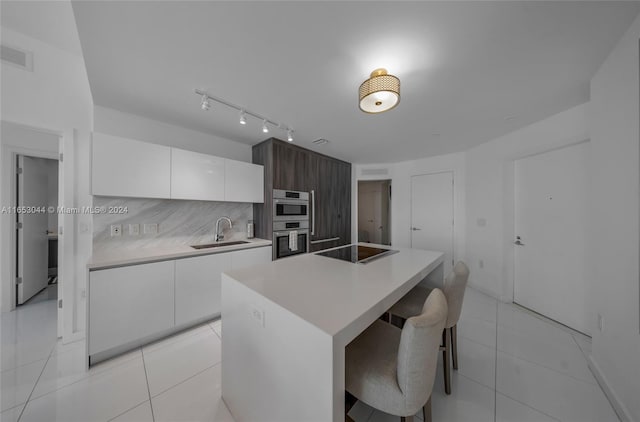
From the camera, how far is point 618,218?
1.34 metres

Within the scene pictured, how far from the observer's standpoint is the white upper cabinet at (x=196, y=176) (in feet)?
7.55

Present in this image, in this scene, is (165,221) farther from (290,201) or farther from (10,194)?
(10,194)

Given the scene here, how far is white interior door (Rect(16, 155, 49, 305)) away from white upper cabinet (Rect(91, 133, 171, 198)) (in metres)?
1.76

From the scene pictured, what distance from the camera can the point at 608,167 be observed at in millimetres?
1437

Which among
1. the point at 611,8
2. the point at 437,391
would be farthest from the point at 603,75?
the point at 437,391

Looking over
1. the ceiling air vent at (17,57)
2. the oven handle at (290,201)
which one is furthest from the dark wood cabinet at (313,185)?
the ceiling air vent at (17,57)

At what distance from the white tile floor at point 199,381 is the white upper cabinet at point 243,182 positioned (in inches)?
64.5

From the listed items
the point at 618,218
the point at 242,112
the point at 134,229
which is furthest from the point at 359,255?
the point at 134,229

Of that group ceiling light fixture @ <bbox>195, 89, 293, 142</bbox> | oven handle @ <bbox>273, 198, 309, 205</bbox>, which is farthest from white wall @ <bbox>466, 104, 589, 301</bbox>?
ceiling light fixture @ <bbox>195, 89, 293, 142</bbox>

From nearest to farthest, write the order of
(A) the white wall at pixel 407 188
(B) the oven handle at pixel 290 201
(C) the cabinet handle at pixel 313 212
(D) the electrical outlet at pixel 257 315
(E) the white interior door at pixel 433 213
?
(D) the electrical outlet at pixel 257 315, (B) the oven handle at pixel 290 201, (C) the cabinet handle at pixel 313 212, (A) the white wall at pixel 407 188, (E) the white interior door at pixel 433 213

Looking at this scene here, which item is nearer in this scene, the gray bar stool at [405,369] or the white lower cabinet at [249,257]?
the gray bar stool at [405,369]

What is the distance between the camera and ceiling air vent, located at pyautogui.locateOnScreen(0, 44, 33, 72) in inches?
67.2

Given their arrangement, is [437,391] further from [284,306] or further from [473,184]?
[473,184]

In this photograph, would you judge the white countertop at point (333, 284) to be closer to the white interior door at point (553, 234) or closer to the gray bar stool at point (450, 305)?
the gray bar stool at point (450, 305)
